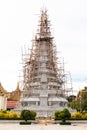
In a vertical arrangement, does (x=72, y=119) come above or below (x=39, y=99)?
below

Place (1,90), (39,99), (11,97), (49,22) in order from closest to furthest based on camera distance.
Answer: (39,99)
(49,22)
(1,90)
(11,97)

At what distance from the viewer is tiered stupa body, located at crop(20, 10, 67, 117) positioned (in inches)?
1652

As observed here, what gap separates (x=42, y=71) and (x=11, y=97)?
24.8 metres

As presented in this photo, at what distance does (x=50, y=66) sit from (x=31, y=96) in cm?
568

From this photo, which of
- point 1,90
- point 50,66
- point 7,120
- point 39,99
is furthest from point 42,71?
point 1,90

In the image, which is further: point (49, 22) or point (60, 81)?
point (49, 22)

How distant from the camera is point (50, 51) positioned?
152ft

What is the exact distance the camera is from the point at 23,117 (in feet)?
104

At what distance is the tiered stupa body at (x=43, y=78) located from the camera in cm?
4197

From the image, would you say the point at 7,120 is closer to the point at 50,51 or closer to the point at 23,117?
the point at 23,117

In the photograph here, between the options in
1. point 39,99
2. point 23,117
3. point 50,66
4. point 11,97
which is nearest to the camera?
point 23,117

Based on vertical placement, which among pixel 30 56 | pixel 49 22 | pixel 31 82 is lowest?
pixel 31 82

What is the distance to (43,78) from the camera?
1727 inches

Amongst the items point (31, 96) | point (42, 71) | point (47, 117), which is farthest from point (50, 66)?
point (47, 117)
